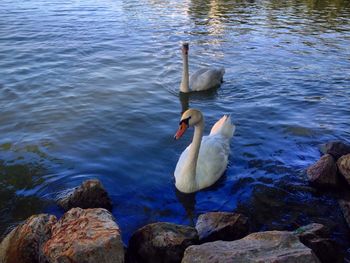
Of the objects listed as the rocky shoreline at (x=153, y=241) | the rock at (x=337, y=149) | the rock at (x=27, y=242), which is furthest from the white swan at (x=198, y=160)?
the rock at (x=27, y=242)

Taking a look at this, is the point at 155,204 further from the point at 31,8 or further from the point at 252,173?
the point at 31,8

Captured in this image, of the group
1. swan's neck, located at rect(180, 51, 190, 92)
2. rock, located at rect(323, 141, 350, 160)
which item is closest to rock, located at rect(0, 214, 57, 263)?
rock, located at rect(323, 141, 350, 160)

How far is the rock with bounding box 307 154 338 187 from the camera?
8.62 meters

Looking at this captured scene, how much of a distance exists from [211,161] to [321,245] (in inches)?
126

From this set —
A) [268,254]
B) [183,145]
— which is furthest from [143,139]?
[268,254]

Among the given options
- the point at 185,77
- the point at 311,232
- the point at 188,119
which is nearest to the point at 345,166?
the point at 311,232

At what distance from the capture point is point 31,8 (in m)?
27.7

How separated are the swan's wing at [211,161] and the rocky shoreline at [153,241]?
1678 mm

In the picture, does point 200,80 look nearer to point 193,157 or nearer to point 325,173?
point 193,157

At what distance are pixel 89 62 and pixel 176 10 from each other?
1298cm

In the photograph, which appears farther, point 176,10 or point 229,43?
point 176,10

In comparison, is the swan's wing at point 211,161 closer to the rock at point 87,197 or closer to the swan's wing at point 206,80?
the rock at point 87,197

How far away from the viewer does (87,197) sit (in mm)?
7883

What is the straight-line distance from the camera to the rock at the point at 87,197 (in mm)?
7867
